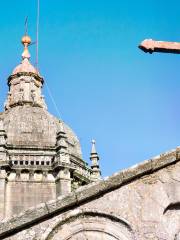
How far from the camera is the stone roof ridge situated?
6.78 meters

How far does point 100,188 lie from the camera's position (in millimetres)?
7090

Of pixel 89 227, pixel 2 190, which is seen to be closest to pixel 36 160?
pixel 2 190

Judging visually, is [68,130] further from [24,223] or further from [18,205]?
[24,223]

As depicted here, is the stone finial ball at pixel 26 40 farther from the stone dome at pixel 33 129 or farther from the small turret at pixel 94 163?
the small turret at pixel 94 163

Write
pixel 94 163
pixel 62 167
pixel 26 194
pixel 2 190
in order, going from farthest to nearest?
pixel 94 163
pixel 62 167
pixel 26 194
pixel 2 190

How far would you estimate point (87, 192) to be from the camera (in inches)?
278

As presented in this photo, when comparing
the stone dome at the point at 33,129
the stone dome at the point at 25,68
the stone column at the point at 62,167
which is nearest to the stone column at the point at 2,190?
the stone dome at the point at 33,129

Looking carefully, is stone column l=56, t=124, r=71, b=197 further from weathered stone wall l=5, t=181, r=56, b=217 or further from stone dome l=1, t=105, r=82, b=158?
stone dome l=1, t=105, r=82, b=158

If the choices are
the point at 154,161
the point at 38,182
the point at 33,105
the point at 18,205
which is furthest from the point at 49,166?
the point at 154,161

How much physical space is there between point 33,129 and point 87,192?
89.3 ft

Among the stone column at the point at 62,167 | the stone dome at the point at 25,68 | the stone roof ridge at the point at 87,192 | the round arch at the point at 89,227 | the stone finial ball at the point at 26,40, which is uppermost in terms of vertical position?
the stone finial ball at the point at 26,40

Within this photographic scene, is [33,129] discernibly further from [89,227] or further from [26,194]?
[89,227]

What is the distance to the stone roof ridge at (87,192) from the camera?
6.78 m

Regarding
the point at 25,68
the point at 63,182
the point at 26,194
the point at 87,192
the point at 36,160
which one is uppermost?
the point at 25,68
